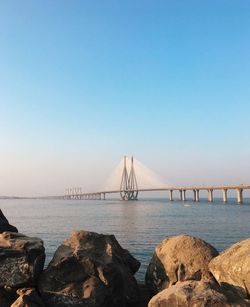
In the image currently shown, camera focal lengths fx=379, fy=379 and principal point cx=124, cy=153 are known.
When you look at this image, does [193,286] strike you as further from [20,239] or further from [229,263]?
[20,239]

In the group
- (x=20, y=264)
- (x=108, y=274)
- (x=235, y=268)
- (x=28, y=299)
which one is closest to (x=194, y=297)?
(x=235, y=268)

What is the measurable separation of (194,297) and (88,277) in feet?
11.6

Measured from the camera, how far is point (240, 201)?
6122 inches

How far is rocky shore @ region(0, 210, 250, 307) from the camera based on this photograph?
9.94 m

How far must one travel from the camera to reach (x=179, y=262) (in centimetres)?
1202

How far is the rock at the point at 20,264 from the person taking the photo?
10852 mm

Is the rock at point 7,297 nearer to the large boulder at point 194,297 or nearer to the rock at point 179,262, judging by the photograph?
the large boulder at point 194,297

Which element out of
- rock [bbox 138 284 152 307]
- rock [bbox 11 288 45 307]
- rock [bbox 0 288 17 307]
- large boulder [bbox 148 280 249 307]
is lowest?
rock [bbox 138 284 152 307]

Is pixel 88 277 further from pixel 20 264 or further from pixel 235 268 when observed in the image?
pixel 235 268

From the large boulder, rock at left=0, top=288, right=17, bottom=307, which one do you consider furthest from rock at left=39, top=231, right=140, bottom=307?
the large boulder

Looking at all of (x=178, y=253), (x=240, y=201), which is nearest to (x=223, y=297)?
(x=178, y=253)

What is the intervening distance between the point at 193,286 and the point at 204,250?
317 centimetres

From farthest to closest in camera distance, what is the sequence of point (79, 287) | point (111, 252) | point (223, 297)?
point (111, 252) < point (79, 287) < point (223, 297)

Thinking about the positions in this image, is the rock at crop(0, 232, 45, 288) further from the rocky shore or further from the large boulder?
the large boulder
